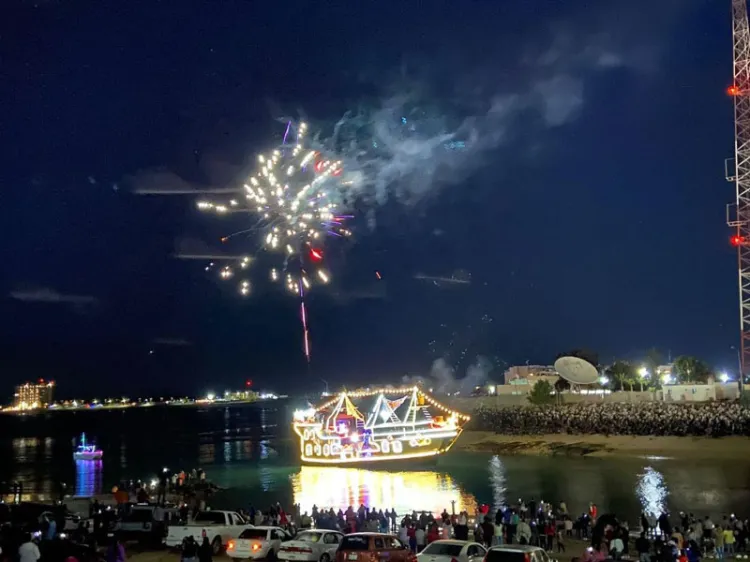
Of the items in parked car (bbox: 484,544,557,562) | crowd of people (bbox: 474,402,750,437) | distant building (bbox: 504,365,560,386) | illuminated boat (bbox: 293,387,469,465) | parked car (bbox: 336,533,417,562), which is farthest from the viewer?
distant building (bbox: 504,365,560,386)

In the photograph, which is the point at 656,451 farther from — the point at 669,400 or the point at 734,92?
the point at 734,92

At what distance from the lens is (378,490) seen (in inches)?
2170

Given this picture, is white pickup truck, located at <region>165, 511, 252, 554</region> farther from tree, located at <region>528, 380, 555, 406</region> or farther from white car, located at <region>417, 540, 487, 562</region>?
tree, located at <region>528, 380, 555, 406</region>

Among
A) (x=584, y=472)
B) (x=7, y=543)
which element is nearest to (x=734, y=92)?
(x=584, y=472)

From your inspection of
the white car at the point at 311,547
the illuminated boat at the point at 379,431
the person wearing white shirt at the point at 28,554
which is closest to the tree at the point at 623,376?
the illuminated boat at the point at 379,431

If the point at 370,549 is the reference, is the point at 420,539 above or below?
below

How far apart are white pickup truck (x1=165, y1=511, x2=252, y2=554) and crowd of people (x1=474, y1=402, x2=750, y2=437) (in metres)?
57.7

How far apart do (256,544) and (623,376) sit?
4049 inches

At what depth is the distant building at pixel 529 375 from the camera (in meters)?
126

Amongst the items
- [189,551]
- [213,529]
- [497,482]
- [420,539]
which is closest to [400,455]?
[497,482]

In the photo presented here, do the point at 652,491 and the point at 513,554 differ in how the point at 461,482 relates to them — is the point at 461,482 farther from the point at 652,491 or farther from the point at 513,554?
the point at 513,554

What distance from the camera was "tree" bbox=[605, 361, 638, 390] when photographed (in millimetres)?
113625

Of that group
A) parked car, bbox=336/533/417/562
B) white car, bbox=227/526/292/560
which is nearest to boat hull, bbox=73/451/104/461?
white car, bbox=227/526/292/560

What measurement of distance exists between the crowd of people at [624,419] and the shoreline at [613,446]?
1.35 meters
